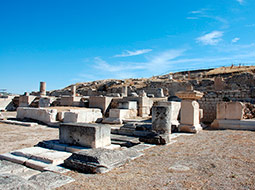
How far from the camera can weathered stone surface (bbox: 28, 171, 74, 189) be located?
3051mm

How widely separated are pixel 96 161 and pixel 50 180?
859 mm

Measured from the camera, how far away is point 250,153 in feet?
16.8

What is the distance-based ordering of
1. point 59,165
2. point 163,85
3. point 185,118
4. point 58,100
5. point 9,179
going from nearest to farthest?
1. point 9,179
2. point 59,165
3. point 185,118
4. point 58,100
5. point 163,85

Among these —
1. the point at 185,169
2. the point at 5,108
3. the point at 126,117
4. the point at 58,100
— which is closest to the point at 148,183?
the point at 185,169

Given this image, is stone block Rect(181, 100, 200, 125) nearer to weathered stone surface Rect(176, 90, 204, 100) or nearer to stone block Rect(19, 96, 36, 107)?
weathered stone surface Rect(176, 90, 204, 100)

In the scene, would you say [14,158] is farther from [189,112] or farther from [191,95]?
[191,95]

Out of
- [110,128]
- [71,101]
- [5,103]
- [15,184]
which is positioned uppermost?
[71,101]

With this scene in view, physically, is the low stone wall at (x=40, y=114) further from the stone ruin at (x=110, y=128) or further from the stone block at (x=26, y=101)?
the stone block at (x=26, y=101)

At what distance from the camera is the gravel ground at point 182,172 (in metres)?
3.17

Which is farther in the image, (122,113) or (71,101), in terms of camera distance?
(71,101)

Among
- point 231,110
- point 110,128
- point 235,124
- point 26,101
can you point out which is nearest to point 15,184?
point 110,128

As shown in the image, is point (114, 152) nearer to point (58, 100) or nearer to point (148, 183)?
point (148, 183)

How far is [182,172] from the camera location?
3746 mm

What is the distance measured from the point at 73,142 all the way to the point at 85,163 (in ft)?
6.01
